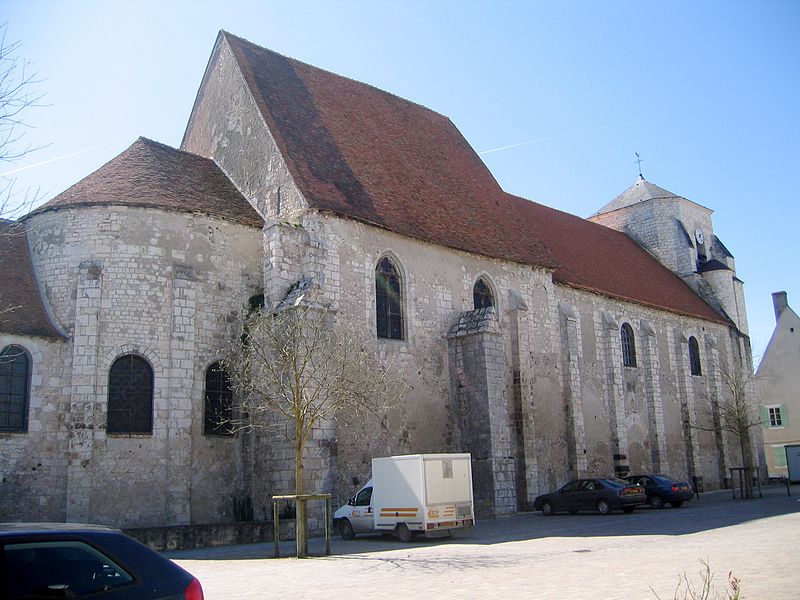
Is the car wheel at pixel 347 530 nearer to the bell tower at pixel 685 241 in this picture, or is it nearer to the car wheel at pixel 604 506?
the car wheel at pixel 604 506

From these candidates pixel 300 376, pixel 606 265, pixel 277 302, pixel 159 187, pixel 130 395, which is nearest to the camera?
pixel 300 376

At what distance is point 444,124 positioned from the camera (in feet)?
103

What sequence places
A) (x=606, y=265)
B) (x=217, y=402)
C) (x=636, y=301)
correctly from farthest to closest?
1. (x=606, y=265)
2. (x=636, y=301)
3. (x=217, y=402)

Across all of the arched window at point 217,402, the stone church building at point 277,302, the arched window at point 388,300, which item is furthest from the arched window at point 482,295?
the arched window at point 217,402

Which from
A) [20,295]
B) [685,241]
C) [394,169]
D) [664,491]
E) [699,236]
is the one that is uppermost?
[699,236]

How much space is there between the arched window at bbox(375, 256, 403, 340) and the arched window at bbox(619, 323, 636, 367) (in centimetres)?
1340

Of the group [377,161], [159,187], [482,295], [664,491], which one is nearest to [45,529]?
[159,187]

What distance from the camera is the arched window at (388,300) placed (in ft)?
72.9

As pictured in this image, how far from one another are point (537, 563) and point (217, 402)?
424 inches

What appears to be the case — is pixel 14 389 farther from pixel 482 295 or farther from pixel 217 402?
pixel 482 295

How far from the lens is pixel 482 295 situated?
83.9 ft

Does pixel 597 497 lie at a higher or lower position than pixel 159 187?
lower

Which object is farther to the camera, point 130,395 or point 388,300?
point 388,300

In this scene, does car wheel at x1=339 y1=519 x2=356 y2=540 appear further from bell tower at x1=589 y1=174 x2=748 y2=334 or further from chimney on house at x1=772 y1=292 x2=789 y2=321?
chimney on house at x1=772 y1=292 x2=789 y2=321
